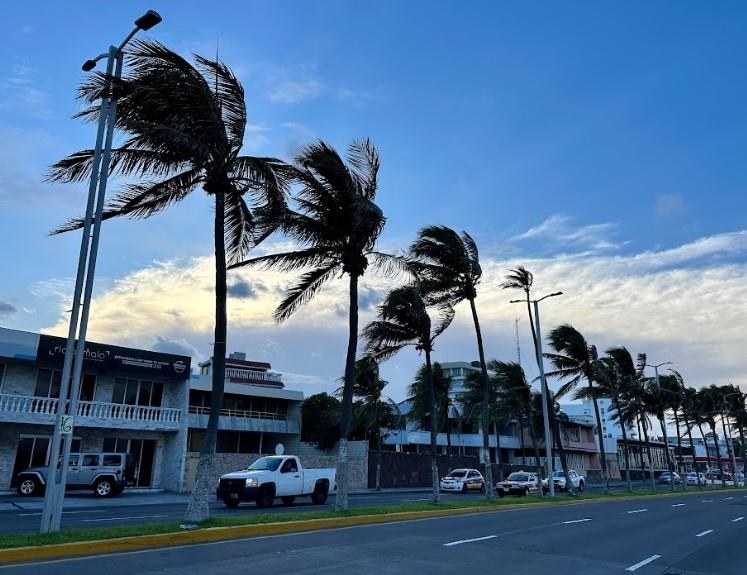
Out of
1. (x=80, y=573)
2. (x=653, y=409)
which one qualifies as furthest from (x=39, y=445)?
(x=653, y=409)

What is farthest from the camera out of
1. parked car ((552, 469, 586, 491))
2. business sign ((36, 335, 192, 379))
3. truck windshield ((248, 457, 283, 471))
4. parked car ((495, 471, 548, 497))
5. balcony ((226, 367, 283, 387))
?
balcony ((226, 367, 283, 387))

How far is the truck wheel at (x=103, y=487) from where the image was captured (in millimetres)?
26859

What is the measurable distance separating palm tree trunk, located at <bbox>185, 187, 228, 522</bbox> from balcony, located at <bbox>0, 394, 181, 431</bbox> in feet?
48.9

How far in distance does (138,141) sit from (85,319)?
4689 millimetres

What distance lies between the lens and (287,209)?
18156 millimetres

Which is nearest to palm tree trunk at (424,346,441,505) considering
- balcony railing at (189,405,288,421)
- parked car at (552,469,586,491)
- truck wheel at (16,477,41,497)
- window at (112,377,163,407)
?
truck wheel at (16,477,41,497)

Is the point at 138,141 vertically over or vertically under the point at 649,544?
over

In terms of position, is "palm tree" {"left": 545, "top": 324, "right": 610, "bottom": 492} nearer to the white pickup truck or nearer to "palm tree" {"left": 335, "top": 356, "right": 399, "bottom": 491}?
"palm tree" {"left": 335, "top": 356, "right": 399, "bottom": 491}

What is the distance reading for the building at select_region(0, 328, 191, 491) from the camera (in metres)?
27.7

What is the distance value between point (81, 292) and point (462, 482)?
3370 centimetres

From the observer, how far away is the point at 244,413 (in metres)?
43.1

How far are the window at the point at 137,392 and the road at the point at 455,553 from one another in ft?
67.8

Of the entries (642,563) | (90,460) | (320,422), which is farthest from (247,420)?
(642,563)

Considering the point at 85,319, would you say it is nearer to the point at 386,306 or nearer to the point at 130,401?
the point at 386,306
